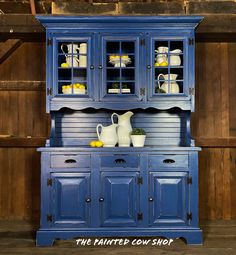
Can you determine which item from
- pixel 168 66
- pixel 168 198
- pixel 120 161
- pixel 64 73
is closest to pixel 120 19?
pixel 168 66

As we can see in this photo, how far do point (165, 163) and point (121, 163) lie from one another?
1.29 ft

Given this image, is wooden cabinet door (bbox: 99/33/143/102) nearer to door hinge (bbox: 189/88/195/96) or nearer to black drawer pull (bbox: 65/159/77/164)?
door hinge (bbox: 189/88/195/96)

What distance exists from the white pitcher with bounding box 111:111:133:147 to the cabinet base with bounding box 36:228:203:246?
0.83 m

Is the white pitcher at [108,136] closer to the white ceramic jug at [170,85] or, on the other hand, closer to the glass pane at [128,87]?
the glass pane at [128,87]

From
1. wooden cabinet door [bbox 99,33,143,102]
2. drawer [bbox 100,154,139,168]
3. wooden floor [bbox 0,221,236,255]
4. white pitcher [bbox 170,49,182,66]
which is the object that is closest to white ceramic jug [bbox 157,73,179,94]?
white pitcher [bbox 170,49,182,66]

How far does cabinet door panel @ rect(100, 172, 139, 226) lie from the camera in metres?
3.24

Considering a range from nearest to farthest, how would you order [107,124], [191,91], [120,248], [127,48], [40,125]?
[120,248] → [191,91] → [127,48] → [107,124] → [40,125]

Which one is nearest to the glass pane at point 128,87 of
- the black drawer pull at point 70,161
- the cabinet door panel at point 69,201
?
the black drawer pull at point 70,161

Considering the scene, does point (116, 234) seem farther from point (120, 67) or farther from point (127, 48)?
point (127, 48)

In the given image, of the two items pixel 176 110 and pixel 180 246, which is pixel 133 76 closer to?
pixel 176 110

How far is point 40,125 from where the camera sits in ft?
13.9

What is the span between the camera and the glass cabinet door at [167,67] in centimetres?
344

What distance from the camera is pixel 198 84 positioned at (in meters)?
4.24

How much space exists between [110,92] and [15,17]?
1430 mm
